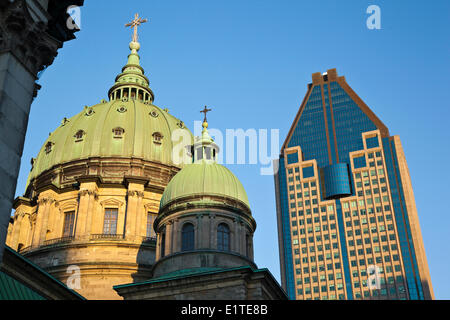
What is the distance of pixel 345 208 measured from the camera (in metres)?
152

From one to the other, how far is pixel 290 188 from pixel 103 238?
108620mm

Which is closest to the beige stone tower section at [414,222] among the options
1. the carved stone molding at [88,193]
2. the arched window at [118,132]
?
the arched window at [118,132]

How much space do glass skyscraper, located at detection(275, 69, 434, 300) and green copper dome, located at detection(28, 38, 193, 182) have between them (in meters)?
82.7

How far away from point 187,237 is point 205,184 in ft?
13.9

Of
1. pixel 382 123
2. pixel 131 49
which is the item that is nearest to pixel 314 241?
pixel 382 123

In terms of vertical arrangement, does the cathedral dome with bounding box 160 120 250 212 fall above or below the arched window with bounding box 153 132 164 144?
below

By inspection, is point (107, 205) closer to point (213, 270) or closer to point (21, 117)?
point (213, 270)

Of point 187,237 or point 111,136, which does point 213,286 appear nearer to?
point 187,237

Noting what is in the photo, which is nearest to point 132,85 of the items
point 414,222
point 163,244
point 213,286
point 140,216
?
point 140,216

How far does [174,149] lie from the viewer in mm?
66125

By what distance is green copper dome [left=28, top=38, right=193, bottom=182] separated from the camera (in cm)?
6374

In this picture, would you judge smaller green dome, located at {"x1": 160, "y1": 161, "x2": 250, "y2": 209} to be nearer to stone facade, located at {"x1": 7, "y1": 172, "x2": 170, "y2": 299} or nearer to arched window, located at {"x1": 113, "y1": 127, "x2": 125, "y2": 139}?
stone facade, located at {"x1": 7, "y1": 172, "x2": 170, "y2": 299}

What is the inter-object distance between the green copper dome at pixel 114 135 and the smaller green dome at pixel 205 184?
1838 centimetres

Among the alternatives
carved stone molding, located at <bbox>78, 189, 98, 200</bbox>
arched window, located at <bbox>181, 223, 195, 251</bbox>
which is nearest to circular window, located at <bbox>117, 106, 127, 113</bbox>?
carved stone molding, located at <bbox>78, 189, 98, 200</bbox>
